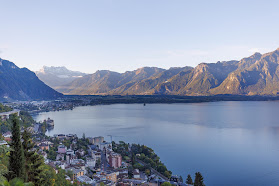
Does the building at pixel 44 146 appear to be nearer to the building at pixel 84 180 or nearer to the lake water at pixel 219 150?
the building at pixel 84 180

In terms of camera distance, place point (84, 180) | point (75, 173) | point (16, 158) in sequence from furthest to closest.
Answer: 1. point (75, 173)
2. point (84, 180)
3. point (16, 158)

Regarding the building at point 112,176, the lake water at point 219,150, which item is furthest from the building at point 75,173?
the lake water at point 219,150

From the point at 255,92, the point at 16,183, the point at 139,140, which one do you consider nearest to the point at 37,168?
the point at 16,183

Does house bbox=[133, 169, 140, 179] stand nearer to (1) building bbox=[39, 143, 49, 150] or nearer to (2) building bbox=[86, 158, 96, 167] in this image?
(2) building bbox=[86, 158, 96, 167]

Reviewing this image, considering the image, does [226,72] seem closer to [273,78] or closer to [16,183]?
[273,78]

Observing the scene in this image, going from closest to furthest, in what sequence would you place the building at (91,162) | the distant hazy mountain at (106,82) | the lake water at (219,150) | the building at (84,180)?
1. the building at (84,180)
2. the lake water at (219,150)
3. the building at (91,162)
4. the distant hazy mountain at (106,82)

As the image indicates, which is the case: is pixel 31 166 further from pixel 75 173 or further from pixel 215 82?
pixel 215 82

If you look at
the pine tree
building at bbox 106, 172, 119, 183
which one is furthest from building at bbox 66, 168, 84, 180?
the pine tree

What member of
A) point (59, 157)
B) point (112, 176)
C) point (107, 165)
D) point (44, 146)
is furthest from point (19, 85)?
point (112, 176)
